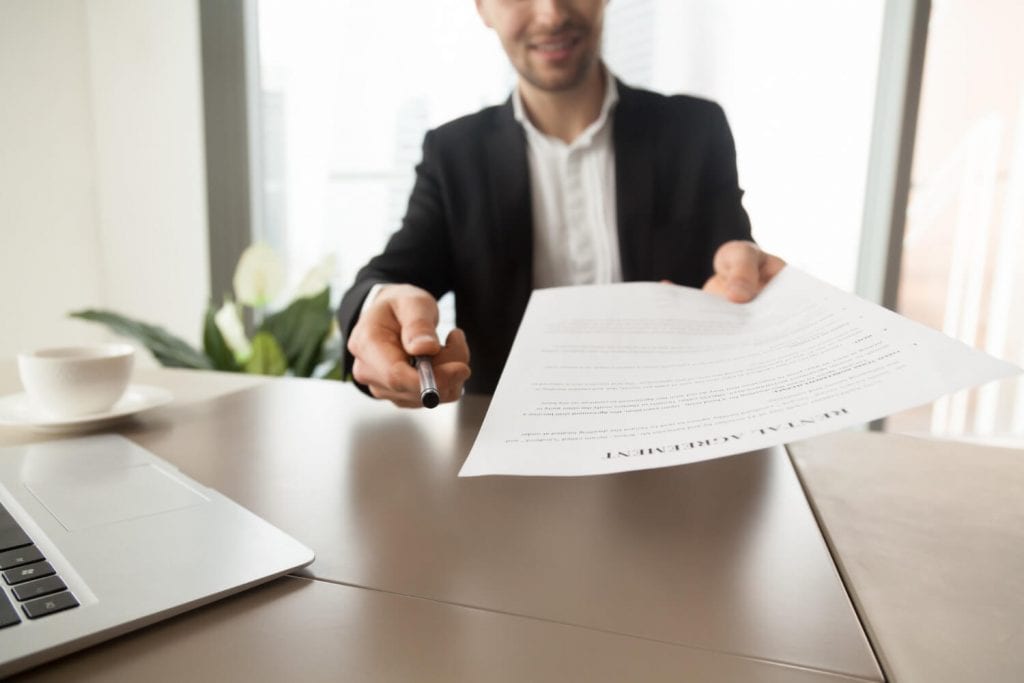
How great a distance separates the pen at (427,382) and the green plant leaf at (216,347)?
1083 mm

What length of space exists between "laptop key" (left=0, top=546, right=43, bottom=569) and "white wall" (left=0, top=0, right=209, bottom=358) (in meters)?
1.65

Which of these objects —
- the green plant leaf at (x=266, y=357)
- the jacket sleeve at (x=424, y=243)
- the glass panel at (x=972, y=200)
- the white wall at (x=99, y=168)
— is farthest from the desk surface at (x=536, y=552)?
the white wall at (x=99, y=168)

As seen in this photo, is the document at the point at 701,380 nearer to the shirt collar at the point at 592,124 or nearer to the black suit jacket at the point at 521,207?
the black suit jacket at the point at 521,207

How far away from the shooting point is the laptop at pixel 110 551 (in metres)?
0.26

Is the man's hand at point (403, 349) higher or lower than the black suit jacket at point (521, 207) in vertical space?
lower

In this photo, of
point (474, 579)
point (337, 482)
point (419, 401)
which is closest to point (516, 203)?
point (419, 401)

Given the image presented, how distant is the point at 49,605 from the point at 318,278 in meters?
1.33

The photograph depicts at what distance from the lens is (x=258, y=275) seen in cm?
151

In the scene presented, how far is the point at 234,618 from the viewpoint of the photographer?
0.94 feet

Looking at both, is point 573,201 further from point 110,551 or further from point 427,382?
point 110,551

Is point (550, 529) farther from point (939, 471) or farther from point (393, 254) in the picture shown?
point (393, 254)

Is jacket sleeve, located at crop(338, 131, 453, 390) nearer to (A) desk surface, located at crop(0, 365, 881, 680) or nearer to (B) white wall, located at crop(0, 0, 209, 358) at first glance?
(A) desk surface, located at crop(0, 365, 881, 680)

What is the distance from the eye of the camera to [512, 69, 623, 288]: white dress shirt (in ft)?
3.53

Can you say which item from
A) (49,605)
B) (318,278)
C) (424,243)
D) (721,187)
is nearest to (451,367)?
(49,605)
